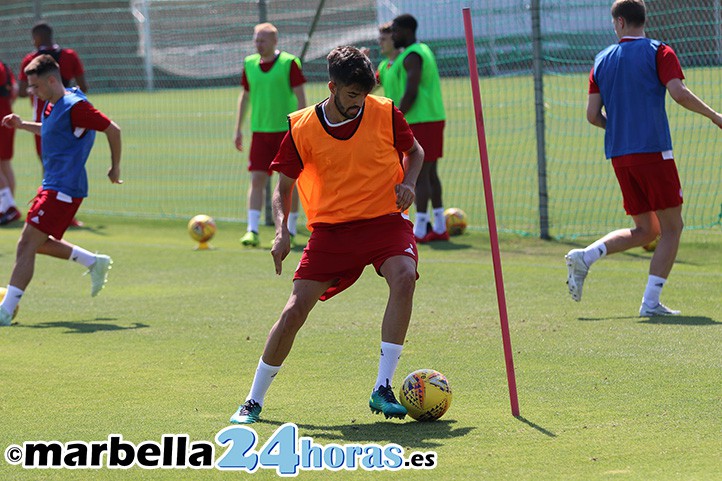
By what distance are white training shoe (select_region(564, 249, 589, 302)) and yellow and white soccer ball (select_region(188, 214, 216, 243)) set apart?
5.50 meters

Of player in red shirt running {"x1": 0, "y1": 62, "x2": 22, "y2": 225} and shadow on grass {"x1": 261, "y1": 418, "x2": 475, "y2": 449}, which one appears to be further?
player in red shirt running {"x1": 0, "y1": 62, "x2": 22, "y2": 225}

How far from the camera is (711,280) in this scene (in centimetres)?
1050

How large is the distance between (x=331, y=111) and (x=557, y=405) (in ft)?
6.40

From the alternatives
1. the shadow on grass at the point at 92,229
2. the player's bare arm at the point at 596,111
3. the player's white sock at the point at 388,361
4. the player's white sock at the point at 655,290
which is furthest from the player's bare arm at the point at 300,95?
the player's white sock at the point at 388,361

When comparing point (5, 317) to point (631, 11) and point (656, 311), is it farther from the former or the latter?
point (631, 11)

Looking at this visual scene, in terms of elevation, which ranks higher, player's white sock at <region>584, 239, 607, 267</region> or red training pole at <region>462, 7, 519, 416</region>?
red training pole at <region>462, 7, 519, 416</region>

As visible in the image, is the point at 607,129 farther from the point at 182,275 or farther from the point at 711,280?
the point at 182,275

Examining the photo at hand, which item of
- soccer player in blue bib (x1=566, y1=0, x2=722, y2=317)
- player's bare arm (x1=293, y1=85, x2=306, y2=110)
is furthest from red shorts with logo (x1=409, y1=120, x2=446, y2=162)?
soccer player in blue bib (x1=566, y1=0, x2=722, y2=317)

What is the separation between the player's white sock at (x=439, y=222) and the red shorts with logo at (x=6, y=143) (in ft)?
20.3

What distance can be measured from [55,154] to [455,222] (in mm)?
5437

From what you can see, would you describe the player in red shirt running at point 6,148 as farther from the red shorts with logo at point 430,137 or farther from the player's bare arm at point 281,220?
the player's bare arm at point 281,220

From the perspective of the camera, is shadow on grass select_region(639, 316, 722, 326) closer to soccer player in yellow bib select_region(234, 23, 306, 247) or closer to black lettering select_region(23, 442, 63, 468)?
black lettering select_region(23, 442, 63, 468)

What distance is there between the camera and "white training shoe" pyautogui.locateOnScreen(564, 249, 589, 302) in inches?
358

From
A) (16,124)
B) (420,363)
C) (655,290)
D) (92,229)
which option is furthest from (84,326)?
(92,229)
